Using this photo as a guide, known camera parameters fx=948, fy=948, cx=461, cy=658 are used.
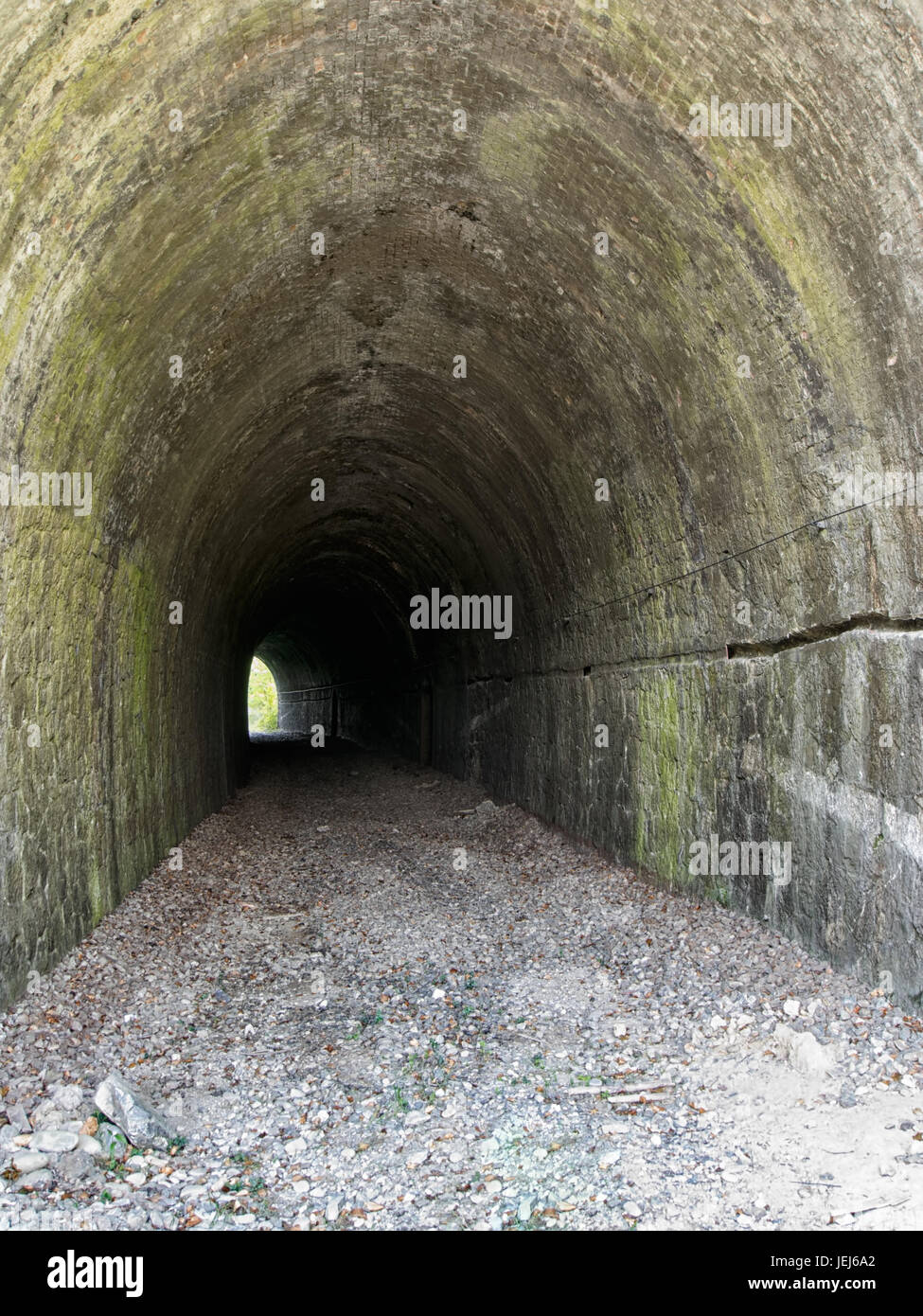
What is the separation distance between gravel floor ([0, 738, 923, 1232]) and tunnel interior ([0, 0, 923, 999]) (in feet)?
1.60

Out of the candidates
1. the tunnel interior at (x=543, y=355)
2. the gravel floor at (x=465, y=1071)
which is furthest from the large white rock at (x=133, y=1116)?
the tunnel interior at (x=543, y=355)

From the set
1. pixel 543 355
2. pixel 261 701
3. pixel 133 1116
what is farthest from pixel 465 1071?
pixel 261 701

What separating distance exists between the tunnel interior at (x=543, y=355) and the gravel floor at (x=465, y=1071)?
0.49m

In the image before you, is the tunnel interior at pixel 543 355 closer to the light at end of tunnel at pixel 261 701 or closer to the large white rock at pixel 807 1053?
the large white rock at pixel 807 1053

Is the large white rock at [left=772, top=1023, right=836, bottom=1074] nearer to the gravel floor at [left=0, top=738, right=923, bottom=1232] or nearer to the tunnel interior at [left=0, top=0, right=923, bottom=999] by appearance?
the gravel floor at [left=0, top=738, right=923, bottom=1232]

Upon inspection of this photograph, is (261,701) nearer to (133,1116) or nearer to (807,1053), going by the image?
(133,1116)

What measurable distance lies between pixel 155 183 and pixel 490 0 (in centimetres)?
198

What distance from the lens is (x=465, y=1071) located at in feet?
15.7

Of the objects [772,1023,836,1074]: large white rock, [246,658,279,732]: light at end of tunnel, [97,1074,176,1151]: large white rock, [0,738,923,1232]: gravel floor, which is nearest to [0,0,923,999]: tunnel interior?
[0,738,923,1232]: gravel floor

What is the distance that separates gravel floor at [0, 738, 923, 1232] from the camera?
11.5 ft

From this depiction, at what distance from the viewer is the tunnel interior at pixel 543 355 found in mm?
4457

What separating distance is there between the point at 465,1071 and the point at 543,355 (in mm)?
5573
